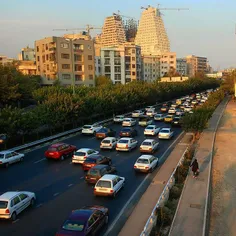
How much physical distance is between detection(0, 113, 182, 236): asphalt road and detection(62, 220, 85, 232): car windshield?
61.0 inches

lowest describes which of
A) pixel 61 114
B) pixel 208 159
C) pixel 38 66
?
pixel 208 159

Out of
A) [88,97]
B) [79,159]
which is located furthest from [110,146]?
[88,97]

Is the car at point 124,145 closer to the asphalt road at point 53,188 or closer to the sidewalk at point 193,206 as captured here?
the asphalt road at point 53,188

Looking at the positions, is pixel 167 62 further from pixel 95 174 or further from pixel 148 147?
pixel 95 174

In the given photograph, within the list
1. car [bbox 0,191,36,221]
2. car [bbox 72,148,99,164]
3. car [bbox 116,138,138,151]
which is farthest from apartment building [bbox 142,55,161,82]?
car [bbox 0,191,36,221]

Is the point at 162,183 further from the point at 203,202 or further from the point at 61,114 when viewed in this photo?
the point at 61,114

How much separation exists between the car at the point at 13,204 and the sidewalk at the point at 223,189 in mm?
9018

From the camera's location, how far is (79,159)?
24828 mm

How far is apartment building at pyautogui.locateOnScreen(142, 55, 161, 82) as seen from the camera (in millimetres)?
157375

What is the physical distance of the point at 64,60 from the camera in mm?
84188

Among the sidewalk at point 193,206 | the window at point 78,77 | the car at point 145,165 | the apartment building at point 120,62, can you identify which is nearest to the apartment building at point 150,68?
the apartment building at point 120,62

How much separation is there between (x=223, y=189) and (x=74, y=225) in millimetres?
11496

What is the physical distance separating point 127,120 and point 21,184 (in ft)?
89.0

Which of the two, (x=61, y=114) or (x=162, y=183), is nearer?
(x=162, y=183)
